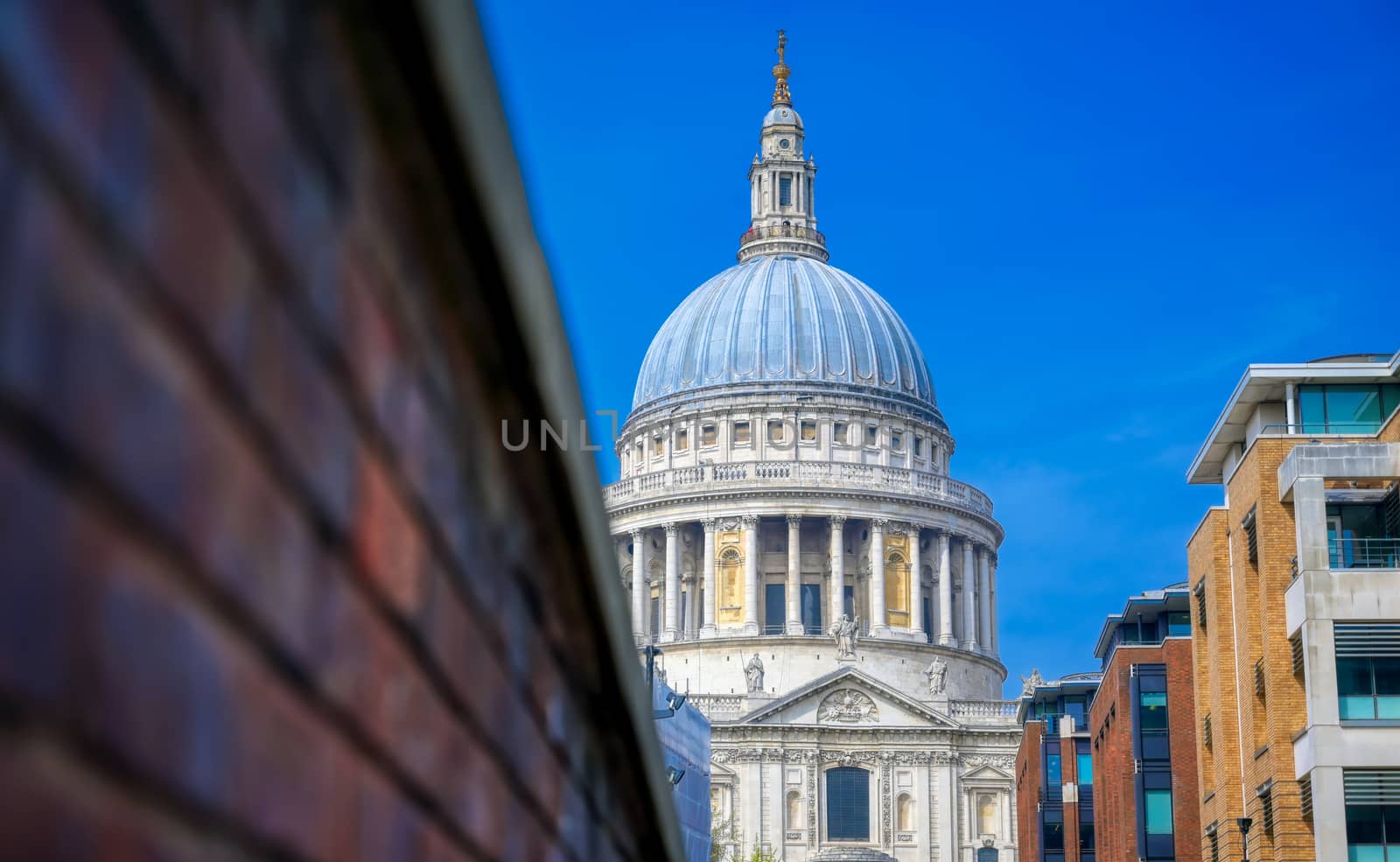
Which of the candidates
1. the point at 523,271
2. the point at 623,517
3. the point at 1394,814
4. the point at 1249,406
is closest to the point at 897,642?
the point at 623,517

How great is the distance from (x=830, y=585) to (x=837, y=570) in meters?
1.41

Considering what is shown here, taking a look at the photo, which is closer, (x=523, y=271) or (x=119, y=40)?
(x=119, y=40)

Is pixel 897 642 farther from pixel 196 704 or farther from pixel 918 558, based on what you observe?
pixel 196 704

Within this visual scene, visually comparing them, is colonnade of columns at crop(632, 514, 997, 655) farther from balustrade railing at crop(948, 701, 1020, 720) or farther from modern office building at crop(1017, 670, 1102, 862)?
modern office building at crop(1017, 670, 1102, 862)

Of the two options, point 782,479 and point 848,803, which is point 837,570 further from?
point 848,803

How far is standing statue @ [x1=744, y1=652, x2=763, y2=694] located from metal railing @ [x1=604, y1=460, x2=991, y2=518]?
546 inches

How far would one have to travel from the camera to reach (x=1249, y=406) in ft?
138

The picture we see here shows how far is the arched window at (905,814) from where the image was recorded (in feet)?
322

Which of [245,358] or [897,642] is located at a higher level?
[897,642]

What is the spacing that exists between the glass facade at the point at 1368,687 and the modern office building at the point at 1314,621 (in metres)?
0.02

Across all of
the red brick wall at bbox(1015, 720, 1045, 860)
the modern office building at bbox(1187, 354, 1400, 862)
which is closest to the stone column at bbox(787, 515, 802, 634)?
the red brick wall at bbox(1015, 720, 1045, 860)

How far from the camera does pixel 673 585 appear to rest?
114188mm

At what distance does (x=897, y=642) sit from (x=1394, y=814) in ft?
256

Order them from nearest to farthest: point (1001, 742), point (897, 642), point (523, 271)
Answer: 1. point (523, 271)
2. point (1001, 742)
3. point (897, 642)
